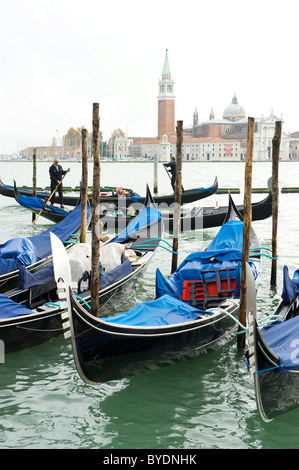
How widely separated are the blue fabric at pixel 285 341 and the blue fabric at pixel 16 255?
7.69 feet

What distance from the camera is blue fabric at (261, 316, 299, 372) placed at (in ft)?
9.11

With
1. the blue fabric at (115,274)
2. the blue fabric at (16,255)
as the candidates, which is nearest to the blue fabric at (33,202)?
the blue fabric at (16,255)

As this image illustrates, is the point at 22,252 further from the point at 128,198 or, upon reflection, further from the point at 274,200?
the point at 128,198

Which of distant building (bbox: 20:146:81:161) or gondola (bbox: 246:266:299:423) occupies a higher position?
distant building (bbox: 20:146:81:161)

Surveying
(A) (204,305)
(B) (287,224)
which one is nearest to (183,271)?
(A) (204,305)

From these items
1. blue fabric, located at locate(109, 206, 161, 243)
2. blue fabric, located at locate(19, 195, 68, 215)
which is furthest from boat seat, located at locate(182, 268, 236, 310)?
blue fabric, located at locate(19, 195, 68, 215)

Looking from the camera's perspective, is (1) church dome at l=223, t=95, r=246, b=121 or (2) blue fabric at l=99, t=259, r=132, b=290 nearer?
(2) blue fabric at l=99, t=259, r=132, b=290

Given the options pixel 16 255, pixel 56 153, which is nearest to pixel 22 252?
pixel 16 255

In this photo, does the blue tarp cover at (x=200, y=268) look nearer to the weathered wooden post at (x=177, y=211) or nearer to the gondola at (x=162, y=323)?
the gondola at (x=162, y=323)

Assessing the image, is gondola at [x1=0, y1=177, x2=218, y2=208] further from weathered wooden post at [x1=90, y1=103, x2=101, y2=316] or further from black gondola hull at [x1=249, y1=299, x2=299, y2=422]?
black gondola hull at [x1=249, y1=299, x2=299, y2=422]

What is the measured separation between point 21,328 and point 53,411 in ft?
2.28

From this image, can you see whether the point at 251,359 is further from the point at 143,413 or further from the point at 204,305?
the point at 204,305

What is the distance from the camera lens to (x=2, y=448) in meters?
2.72

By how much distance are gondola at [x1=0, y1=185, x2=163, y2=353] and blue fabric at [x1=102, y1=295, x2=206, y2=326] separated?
371 mm
